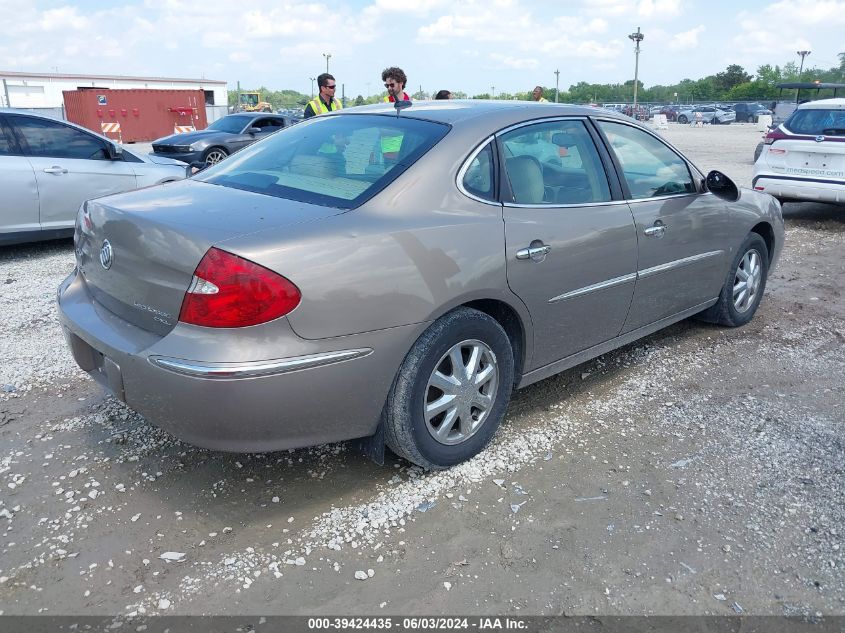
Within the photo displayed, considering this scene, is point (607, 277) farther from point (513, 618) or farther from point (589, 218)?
point (513, 618)

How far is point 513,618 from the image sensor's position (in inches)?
90.8

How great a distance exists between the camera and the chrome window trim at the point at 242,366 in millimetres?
2398

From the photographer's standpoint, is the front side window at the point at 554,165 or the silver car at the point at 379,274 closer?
the silver car at the point at 379,274

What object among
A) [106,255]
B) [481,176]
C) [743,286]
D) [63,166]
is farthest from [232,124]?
[481,176]

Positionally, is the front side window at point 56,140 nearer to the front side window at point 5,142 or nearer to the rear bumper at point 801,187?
the front side window at point 5,142

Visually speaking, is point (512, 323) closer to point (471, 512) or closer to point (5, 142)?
point (471, 512)

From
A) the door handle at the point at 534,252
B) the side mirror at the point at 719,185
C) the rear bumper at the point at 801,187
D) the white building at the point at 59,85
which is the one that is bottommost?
the rear bumper at the point at 801,187

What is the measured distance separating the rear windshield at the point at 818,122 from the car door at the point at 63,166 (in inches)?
327

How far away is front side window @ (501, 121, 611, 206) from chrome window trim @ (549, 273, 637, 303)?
42 centimetres

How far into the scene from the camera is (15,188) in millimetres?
6738

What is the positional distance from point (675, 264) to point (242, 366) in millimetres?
2747

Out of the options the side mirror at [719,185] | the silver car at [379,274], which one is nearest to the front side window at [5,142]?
the silver car at [379,274]

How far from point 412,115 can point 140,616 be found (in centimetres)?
242

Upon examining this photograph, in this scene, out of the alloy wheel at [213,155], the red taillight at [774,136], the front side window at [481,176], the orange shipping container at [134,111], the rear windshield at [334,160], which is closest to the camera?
the rear windshield at [334,160]
